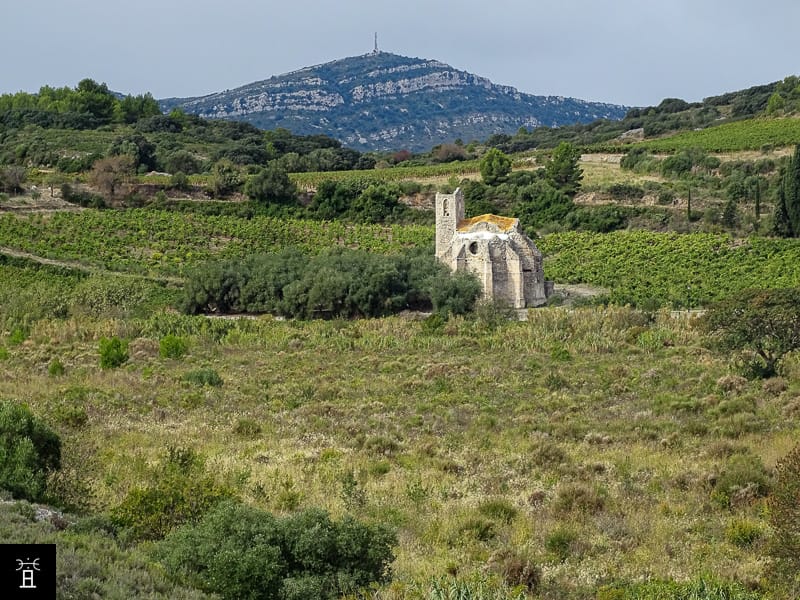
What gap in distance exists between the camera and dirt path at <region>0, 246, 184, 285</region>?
147 feet

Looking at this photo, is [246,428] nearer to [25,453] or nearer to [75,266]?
[25,453]

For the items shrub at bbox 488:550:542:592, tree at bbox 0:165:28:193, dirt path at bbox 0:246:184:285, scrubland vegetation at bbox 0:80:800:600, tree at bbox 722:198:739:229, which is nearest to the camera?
scrubland vegetation at bbox 0:80:800:600

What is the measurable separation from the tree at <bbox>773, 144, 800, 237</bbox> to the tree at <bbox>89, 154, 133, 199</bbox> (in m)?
46.5

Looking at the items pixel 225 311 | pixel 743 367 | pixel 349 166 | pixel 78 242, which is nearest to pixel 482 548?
pixel 743 367

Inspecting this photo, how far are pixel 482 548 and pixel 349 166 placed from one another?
272ft

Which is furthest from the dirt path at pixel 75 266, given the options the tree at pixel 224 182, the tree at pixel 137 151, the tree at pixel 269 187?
the tree at pixel 137 151

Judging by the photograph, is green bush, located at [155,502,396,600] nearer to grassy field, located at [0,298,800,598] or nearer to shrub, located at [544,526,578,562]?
grassy field, located at [0,298,800,598]

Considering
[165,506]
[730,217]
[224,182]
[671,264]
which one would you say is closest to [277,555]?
[165,506]

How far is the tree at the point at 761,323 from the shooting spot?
816 inches

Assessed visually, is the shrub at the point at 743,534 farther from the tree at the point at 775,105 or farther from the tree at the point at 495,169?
the tree at the point at 775,105

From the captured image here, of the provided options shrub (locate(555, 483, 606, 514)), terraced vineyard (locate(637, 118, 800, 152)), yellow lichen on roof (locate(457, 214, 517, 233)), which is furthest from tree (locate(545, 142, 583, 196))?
shrub (locate(555, 483, 606, 514))

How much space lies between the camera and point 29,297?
127 ft

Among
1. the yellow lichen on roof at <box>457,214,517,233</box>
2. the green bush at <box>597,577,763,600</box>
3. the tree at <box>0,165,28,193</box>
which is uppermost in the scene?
the tree at <box>0,165,28,193</box>

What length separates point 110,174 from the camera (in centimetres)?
6462
